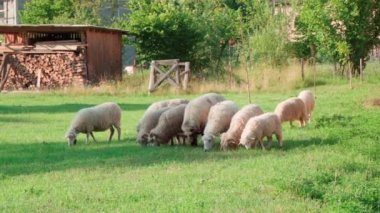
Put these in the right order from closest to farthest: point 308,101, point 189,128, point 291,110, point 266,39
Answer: point 189,128
point 291,110
point 308,101
point 266,39

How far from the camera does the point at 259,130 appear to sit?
45.5 feet

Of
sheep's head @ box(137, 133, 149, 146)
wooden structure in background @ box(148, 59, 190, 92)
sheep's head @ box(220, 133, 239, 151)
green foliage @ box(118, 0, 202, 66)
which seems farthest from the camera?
green foliage @ box(118, 0, 202, 66)

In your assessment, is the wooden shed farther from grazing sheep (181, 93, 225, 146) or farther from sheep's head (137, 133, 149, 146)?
sheep's head (137, 133, 149, 146)

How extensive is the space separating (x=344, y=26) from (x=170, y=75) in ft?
30.3

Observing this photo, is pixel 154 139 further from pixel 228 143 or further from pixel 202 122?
pixel 228 143

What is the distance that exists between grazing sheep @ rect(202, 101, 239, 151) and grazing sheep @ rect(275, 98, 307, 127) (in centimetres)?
184

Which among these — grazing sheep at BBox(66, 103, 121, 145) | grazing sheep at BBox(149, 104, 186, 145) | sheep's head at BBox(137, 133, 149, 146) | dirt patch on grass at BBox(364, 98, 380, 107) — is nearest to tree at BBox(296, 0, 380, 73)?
dirt patch on grass at BBox(364, 98, 380, 107)

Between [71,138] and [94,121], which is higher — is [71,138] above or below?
below

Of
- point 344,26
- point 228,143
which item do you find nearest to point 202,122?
point 228,143

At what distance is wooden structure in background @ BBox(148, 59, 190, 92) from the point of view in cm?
3328

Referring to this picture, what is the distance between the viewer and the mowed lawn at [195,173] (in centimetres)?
883

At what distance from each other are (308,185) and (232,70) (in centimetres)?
2891

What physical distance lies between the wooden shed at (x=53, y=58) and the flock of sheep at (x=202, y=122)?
1918 centimetres

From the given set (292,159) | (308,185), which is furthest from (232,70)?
(308,185)
